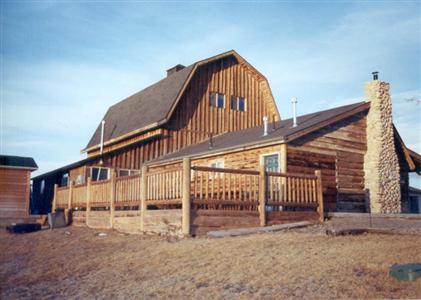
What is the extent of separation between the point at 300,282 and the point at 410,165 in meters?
17.6

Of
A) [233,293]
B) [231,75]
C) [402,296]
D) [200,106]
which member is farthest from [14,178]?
[402,296]

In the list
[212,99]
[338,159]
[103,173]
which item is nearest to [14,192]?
[103,173]

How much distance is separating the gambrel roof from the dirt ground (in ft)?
50.6

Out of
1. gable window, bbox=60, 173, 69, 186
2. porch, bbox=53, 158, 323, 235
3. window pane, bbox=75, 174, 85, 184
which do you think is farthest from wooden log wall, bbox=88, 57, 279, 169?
porch, bbox=53, 158, 323, 235

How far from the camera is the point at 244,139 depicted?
63.5 feet

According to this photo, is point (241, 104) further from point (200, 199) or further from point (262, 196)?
point (200, 199)

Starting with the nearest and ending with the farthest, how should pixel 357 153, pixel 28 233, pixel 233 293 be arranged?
pixel 233 293, pixel 28 233, pixel 357 153

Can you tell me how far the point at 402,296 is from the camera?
5574 millimetres

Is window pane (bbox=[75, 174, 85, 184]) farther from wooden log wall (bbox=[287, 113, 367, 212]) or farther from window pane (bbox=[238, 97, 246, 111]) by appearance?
wooden log wall (bbox=[287, 113, 367, 212])

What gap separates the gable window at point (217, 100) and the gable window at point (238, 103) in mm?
803

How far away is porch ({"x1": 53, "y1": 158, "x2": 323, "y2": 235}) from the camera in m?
11.6

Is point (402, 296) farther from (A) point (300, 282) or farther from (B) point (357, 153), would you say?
(B) point (357, 153)

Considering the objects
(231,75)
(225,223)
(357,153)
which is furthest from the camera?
(231,75)

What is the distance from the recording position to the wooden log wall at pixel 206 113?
82.8ft
